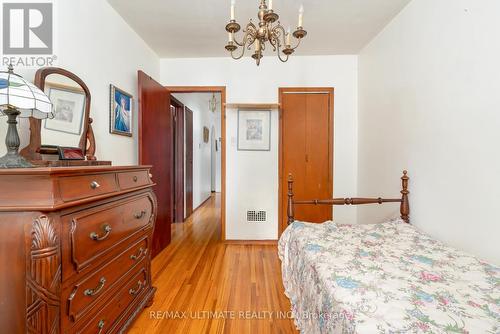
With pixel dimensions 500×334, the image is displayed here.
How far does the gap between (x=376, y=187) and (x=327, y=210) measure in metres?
0.74

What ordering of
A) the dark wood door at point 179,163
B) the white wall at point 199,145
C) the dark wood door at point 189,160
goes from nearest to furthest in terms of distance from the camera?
the dark wood door at point 179,163, the dark wood door at point 189,160, the white wall at point 199,145

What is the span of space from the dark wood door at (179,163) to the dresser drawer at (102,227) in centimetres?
249

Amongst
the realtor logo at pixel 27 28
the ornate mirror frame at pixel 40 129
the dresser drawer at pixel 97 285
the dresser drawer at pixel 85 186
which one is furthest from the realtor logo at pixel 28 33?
the dresser drawer at pixel 97 285

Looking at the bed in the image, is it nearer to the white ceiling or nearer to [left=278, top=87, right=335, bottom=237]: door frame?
[left=278, top=87, right=335, bottom=237]: door frame

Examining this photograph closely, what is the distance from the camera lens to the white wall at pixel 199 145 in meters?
4.88

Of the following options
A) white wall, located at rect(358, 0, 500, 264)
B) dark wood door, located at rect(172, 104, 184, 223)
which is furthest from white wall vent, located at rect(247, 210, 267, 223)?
dark wood door, located at rect(172, 104, 184, 223)

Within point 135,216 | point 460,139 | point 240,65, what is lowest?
point 135,216

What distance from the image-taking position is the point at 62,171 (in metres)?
0.92

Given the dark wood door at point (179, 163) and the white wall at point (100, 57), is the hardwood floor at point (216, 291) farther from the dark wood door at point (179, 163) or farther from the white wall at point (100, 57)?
the white wall at point (100, 57)

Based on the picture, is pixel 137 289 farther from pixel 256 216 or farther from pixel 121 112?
pixel 256 216

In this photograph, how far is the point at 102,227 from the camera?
118 centimetres

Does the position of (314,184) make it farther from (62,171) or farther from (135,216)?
(62,171)

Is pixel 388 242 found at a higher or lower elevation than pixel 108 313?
higher

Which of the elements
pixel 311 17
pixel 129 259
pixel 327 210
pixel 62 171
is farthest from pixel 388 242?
pixel 311 17
